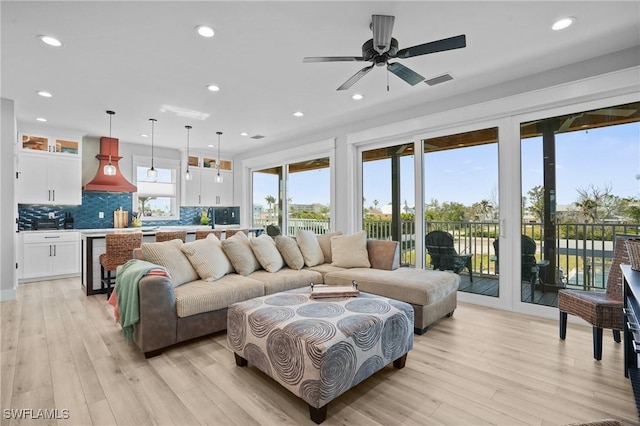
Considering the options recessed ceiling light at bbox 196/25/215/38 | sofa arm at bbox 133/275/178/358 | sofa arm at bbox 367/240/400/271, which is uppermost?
recessed ceiling light at bbox 196/25/215/38

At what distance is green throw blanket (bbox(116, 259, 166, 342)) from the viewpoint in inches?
100

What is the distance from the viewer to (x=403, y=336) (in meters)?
2.29

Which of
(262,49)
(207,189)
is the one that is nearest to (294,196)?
(207,189)

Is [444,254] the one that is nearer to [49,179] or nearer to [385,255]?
[385,255]

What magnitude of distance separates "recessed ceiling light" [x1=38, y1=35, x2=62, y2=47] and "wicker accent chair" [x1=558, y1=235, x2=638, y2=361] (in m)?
4.98

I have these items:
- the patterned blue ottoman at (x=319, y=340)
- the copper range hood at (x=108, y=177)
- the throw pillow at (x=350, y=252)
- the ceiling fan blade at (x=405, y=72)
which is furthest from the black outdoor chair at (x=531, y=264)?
the copper range hood at (x=108, y=177)

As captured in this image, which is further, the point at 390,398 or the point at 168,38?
the point at 168,38

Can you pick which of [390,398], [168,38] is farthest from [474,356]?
[168,38]

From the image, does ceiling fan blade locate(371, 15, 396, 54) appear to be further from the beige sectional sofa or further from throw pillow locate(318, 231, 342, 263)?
throw pillow locate(318, 231, 342, 263)

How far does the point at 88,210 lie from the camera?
620cm

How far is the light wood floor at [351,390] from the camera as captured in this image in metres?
1.80

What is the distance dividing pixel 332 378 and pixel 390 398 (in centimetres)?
51

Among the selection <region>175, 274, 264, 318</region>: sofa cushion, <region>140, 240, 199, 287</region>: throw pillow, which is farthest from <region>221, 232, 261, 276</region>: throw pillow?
<region>140, 240, 199, 287</region>: throw pillow

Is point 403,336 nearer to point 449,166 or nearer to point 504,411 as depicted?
point 504,411
